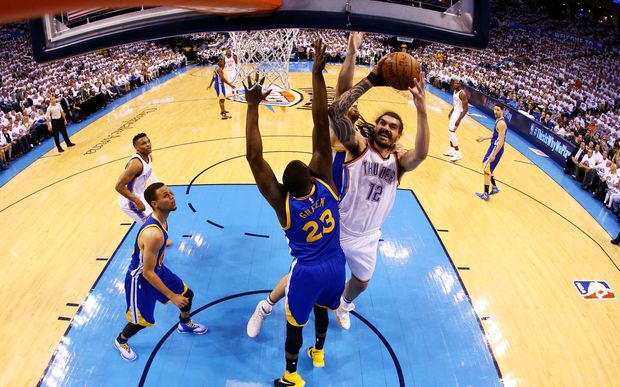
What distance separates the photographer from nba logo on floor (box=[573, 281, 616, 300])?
17.5 feet

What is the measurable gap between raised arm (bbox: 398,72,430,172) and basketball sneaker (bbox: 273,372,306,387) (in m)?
2.17

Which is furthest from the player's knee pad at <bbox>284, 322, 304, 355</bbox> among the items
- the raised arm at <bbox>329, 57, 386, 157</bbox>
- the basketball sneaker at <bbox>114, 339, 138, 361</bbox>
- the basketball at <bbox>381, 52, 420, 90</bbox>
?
the basketball at <bbox>381, 52, 420, 90</bbox>

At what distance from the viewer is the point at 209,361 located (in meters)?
Answer: 4.17

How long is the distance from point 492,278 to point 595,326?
124 centimetres

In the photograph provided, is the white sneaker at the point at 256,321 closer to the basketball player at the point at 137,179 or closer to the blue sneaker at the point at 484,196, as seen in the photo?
the basketball player at the point at 137,179

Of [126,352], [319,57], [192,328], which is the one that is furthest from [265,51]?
[126,352]

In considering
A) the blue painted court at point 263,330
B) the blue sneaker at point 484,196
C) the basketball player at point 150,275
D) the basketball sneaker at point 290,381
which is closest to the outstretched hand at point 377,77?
the basketball player at point 150,275

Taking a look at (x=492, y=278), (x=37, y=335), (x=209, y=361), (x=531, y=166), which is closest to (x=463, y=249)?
(x=492, y=278)

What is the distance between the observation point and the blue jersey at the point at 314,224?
2.99m

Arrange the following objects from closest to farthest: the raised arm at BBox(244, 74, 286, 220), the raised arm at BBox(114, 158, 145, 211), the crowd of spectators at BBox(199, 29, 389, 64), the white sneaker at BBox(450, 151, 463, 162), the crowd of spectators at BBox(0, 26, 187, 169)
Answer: the raised arm at BBox(244, 74, 286, 220) → the raised arm at BBox(114, 158, 145, 211) → the white sneaker at BBox(450, 151, 463, 162) → the crowd of spectators at BBox(0, 26, 187, 169) → the crowd of spectators at BBox(199, 29, 389, 64)

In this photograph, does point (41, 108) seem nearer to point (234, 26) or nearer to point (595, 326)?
point (234, 26)

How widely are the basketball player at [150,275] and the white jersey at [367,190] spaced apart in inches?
63.0

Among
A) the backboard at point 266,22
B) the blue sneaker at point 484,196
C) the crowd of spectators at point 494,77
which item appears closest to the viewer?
the backboard at point 266,22

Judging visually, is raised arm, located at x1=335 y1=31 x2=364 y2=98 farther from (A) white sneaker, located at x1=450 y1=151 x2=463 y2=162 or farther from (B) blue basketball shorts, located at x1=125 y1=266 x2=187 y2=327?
(A) white sneaker, located at x1=450 y1=151 x2=463 y2=162
